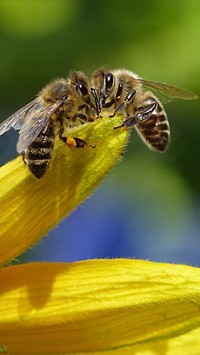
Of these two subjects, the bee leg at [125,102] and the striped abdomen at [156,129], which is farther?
the striped abdomen at [156,129]

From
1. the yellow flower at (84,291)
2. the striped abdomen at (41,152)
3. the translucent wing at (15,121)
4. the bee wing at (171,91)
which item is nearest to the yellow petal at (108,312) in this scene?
the yellow flower at (84,291)

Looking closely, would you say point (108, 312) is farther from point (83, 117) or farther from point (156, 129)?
point (156, 129)

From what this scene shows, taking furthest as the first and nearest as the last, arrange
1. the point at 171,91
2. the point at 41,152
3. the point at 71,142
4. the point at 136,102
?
the point at 171,91
the point at 136,102
the point at 41,152
the point at 71,142

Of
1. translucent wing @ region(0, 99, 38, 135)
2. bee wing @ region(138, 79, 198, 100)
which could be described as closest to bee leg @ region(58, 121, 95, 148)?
translucent wing @ region(0, 99, 38, 135)

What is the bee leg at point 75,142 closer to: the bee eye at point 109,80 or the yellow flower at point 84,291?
the yellow flower at point 84,291

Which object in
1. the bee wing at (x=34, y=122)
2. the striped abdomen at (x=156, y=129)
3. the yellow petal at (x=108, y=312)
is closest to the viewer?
the yellow petal at (x=108, y=312)

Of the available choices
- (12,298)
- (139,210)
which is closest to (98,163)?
(12,298)

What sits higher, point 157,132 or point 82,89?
point 82,89

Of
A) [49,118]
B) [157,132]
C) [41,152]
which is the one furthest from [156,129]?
[41,152]

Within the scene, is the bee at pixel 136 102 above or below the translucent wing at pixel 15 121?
below
